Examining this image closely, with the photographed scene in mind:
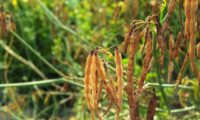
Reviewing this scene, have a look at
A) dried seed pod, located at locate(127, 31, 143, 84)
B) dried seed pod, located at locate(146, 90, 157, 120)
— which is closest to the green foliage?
dried seed pod, located at locate(146, 90, 157, 120)

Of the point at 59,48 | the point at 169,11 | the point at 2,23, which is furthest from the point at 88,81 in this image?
the point at 59,48

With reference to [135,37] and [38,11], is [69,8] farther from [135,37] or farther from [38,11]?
[135,37]

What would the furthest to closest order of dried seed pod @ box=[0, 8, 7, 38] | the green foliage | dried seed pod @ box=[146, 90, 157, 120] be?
1. the green foliage
2. dried seed pod @ box=[0, 8, 7, 38]
3. dried seed pod @ box=[146, 90, 157, 120]

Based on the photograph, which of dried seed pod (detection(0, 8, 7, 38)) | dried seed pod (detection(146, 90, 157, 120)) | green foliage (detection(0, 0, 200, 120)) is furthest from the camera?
green foliage (detection(0, 0, 200, 120))

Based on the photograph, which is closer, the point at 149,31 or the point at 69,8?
the point at 149,31

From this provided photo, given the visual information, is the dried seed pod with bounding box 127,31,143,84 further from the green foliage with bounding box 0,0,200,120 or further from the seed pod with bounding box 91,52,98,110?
the green foliage with bounding box 0,0,200,120

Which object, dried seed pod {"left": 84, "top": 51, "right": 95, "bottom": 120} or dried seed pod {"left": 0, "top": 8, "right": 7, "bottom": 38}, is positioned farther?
dried seed pod {"left": 0, "top": 8, "right": 7, "bottom": 38}

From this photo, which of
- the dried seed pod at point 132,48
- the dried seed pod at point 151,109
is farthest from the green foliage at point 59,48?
the dried seed pod at point 132,48

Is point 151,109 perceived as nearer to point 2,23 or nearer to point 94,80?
point 94,80

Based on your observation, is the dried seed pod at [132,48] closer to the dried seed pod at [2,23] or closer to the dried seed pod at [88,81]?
the dried seed pod at [88,81]

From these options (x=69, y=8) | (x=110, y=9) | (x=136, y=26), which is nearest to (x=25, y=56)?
(x=69, y=8)

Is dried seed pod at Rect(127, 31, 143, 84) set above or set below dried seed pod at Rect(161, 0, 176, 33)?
below
